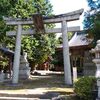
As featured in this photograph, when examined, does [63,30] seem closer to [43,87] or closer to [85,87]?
[43,87]

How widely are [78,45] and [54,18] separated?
366 inches

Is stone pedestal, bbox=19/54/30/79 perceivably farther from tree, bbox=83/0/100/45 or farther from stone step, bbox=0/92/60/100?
stone step, bbox=0/92/60/100

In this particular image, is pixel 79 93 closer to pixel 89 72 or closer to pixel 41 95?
pixel 41 95

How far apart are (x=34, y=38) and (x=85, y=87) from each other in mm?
19385

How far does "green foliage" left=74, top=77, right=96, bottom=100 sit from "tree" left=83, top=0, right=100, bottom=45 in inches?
208

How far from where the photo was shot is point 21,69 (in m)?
26.4

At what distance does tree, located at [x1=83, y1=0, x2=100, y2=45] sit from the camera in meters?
16.7

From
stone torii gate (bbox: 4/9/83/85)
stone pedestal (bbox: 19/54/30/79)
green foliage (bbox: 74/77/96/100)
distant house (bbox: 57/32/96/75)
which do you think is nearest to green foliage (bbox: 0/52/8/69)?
stone pedestal (bbox: 19/54/30/79)

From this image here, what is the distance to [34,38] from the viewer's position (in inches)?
1203

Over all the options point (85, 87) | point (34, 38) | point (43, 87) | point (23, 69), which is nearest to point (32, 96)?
point (43, 87)

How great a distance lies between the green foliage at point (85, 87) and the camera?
11680 mm

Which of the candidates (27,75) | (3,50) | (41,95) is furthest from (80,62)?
(41,95)

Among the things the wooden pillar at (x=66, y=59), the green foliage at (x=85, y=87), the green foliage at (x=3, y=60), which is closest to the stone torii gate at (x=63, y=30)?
the wooden pillar at (x=66, y=59)

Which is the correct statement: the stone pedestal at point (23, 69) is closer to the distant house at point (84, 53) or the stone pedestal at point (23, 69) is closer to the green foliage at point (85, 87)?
the distant house at point (84, 53)
